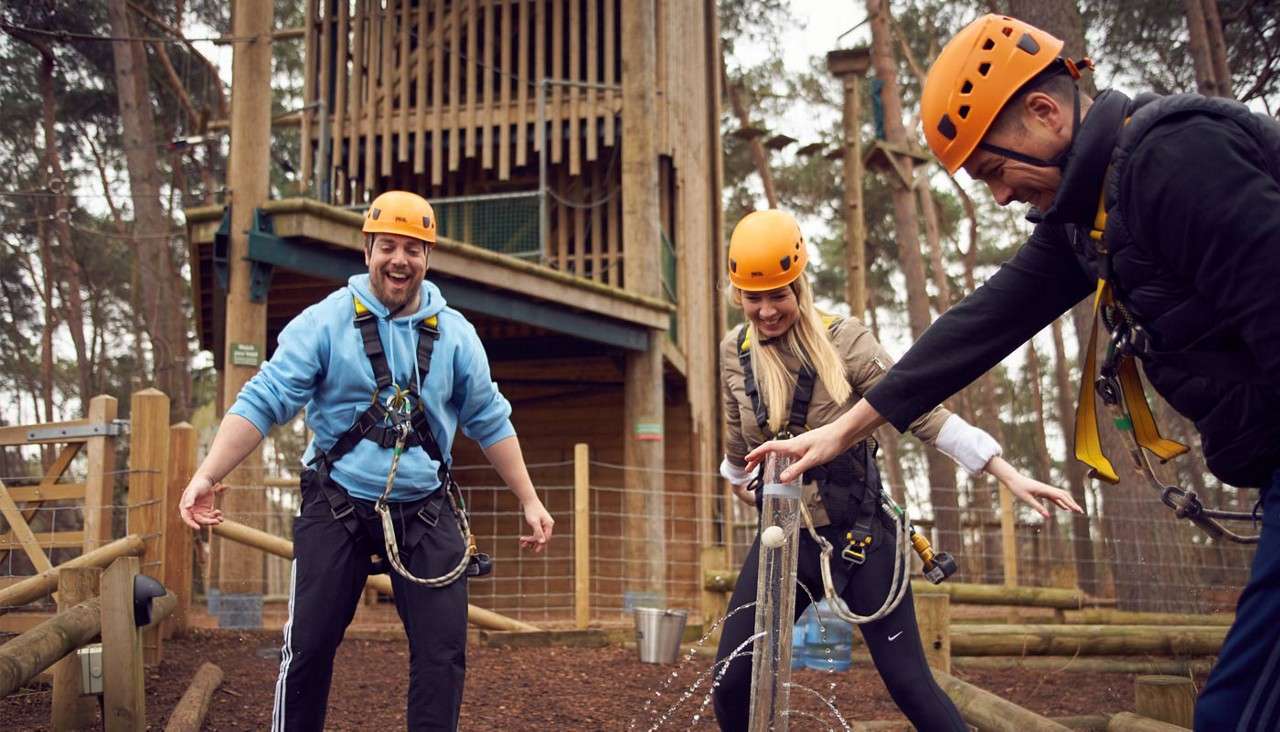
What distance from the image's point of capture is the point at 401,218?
4551mm

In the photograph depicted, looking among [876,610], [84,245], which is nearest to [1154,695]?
[876,610]

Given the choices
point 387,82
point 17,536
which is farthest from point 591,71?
point 17,536

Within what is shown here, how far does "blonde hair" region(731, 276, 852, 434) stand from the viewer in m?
4.36

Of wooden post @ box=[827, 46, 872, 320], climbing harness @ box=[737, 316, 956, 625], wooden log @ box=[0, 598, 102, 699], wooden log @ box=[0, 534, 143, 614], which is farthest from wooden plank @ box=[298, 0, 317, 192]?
climbing harness @ box=[737, 316, 956, 625]

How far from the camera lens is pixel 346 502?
4203mm

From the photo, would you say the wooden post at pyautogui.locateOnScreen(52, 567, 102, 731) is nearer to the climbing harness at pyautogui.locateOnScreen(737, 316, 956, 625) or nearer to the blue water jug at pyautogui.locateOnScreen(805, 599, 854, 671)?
the climbing harness at pyautogui.locateOnScreen(737, 316, 956, 625)

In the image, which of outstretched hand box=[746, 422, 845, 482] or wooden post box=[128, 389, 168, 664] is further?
wooden post box=[128, 389, 168, 664]

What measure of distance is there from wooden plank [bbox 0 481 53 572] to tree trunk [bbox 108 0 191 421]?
13066 mm

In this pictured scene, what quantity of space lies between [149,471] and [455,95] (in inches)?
323

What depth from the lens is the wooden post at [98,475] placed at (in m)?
7.80

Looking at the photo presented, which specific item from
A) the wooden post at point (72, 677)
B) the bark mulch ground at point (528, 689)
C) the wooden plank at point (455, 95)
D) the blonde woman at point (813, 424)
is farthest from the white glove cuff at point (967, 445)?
A: the wooden plank at point (455, 95)

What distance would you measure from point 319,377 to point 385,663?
5.06m

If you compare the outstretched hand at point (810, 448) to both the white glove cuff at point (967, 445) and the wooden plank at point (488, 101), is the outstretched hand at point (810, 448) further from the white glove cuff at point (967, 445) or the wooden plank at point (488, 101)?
the wooden plank at point (488, 101)

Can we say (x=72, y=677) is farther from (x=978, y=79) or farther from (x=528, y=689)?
(x=978, y=79)
